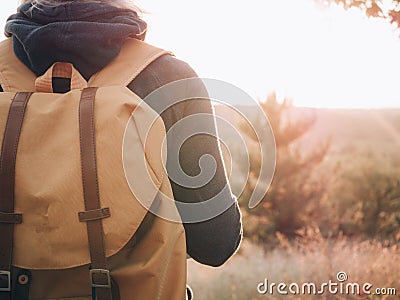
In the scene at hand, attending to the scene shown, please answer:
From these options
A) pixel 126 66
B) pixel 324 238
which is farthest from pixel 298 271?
pixel 126 66

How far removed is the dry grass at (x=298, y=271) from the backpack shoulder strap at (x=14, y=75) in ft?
9.57

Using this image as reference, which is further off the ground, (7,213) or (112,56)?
(112,56)

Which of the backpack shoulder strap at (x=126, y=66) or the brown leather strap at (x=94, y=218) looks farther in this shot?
the backpack shoulder strap at (x=126, y=66)

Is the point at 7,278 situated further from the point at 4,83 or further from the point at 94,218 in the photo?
the point at 4,83

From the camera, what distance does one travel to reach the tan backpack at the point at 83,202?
1.08 meters

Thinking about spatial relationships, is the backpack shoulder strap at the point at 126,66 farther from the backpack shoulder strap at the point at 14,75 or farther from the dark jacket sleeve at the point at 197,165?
the backpack shoulder strap at the point at 14,75

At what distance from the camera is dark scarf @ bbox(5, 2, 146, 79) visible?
1.16 meters

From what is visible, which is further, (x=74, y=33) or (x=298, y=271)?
(x=298, y=271)

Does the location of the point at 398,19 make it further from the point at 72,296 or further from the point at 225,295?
the point at 72,296

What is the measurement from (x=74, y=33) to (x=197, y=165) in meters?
0.36

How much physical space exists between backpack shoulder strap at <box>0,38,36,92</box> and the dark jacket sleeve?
0.71 ft

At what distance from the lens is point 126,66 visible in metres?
1.19

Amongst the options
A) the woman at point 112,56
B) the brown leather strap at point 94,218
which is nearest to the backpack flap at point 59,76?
the woman at point 112,56

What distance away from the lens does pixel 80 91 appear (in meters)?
1.15
